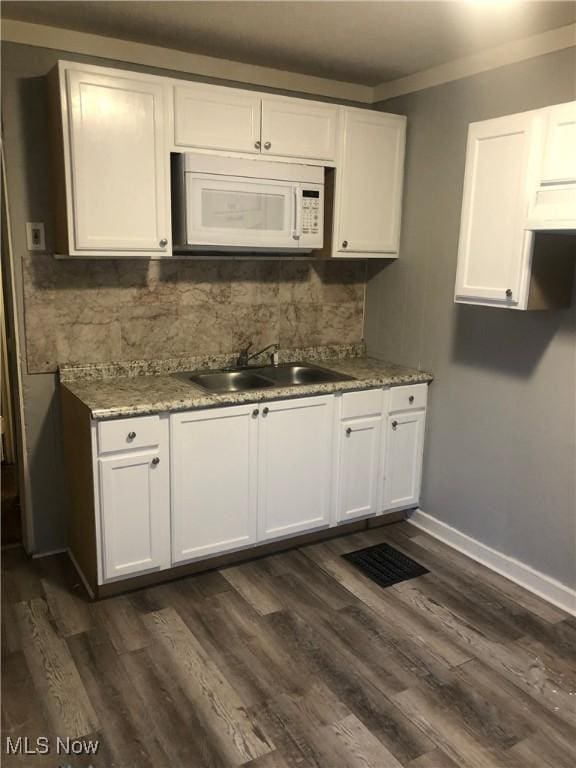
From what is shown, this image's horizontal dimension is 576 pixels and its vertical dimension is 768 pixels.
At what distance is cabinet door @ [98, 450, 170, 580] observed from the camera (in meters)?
2.65

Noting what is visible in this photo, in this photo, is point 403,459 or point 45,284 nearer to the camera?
point 45,284

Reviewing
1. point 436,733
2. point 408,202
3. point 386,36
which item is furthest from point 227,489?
point 386,36

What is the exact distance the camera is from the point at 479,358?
312 cm

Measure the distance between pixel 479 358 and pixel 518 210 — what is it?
0.82 m

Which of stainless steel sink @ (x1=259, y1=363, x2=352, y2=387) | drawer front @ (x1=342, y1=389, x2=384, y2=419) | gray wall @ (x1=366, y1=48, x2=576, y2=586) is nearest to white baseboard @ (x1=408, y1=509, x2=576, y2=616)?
gray wall @ (x1=366, y1=48, x2=576, y2=586)

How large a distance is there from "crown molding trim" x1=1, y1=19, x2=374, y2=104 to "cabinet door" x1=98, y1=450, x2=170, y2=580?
1.81m

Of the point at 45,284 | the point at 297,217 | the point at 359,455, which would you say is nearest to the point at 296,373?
the point at 359,455

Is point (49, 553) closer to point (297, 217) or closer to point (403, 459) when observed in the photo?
point (403, 459)

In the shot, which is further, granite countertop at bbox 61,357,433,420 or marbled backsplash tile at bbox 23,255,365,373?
marbled backsplash tile at bbox 23,255,365,373

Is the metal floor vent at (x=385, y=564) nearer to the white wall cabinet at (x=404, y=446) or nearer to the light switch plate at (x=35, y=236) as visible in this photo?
the white wall cabinet at (x=404, y=446)

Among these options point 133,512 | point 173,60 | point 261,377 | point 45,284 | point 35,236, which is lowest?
point 133,512

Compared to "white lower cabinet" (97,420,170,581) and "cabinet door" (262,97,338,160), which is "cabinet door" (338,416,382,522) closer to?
"white lower cabinet" (97,420,170,581)

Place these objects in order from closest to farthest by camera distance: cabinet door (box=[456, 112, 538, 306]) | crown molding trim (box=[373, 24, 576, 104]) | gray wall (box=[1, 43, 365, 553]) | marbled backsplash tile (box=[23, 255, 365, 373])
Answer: cabinet door (box=[456, 112, 538, 306]) < crown molding trim (box=[373, 24, 576, 104]) < gray wall (box=[1, 43, 365, 553]) < marbled backsplash tile (box=[23, 255, 365, 373])
